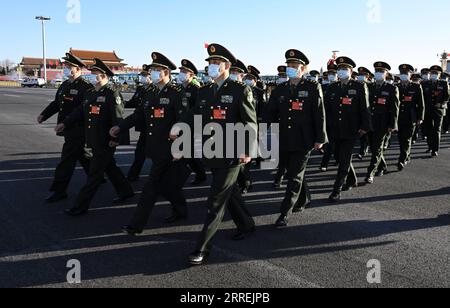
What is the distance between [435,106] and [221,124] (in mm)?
9025

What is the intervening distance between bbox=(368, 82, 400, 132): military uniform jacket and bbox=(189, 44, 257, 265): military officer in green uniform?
450 cm

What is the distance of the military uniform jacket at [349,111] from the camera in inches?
267

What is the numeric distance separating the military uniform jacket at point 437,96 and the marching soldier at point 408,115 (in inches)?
80.9

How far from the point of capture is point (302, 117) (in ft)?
18.5

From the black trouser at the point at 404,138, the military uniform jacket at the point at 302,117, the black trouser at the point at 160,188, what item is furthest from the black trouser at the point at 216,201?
the black trouser at the point at 404,138

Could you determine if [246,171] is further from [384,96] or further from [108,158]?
[384,96]

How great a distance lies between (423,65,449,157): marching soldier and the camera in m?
10.9

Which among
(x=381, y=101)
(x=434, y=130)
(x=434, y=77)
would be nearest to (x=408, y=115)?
(x=381, y=101)

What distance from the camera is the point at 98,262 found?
4.25 meters

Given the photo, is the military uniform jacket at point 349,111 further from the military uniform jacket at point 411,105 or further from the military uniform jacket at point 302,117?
the military uniform jacket at point 411,105

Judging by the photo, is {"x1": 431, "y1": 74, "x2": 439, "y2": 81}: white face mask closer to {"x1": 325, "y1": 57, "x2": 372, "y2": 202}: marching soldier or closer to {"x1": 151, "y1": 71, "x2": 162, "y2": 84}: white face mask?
{"x1": 325, "y1": 57, "x2": 372, "y2": 202}: marching soldier

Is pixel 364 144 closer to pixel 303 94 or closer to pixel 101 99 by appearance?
pixel 303 94
